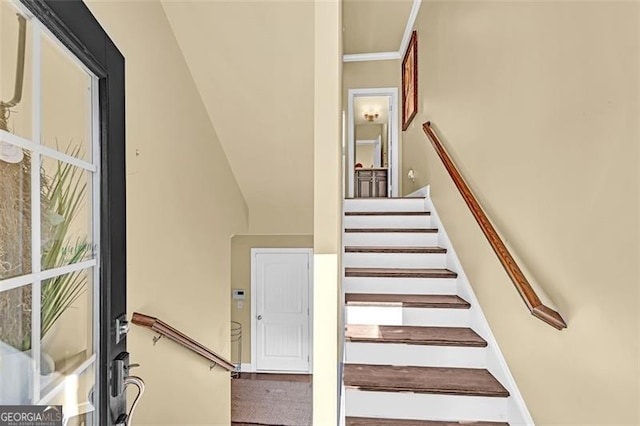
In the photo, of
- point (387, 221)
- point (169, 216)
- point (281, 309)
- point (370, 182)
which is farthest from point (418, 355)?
point (370, 182)

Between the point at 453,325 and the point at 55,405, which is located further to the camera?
the point at 453,325

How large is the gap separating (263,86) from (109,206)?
1.80m

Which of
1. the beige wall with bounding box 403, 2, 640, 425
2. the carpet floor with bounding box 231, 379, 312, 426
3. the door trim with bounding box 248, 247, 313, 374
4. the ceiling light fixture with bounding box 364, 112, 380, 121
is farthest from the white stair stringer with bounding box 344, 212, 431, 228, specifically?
the ceiling light fixture with bounding box 364, 112, 380, 121

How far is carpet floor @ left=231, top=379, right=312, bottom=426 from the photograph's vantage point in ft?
13.1

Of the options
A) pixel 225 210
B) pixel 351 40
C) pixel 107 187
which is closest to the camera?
pixel 107 187

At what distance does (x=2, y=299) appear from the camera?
0.69 metres

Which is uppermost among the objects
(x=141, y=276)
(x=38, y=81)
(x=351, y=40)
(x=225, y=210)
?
(x=351, y=40)

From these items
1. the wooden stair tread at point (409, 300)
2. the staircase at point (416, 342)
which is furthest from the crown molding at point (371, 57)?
the wooden stair tread at point (409, 300)

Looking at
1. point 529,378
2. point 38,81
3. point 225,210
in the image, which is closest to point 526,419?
point 529,378

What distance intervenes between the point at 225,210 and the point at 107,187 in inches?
83.9

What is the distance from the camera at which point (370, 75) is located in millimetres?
4918

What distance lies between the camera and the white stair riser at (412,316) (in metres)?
2.17

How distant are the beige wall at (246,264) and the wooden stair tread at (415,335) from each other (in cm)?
327

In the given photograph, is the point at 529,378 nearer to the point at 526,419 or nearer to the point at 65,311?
the point at 526,419
